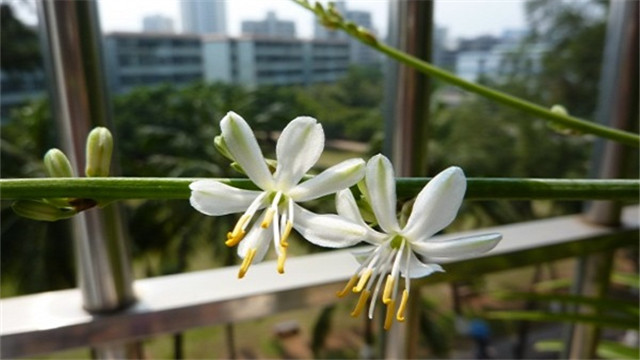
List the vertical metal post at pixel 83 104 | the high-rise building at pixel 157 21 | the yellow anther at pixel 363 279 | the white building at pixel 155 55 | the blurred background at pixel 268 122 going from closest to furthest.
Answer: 1. the yellow anther at pixel 363 279
2. the vertical metal post at pixel 83 104
3. the high-rise building at pixel 157 21
4. the white building at pixel 155 55
5. the blurred background at pixel 268 122

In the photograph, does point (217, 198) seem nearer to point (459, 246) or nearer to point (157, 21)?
point (459, 246)

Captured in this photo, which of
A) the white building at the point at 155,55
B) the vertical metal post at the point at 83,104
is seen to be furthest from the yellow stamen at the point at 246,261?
the white building at the point at 155,55

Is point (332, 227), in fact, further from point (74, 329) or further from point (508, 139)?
point (508, 139)

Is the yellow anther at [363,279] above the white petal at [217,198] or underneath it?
underneath

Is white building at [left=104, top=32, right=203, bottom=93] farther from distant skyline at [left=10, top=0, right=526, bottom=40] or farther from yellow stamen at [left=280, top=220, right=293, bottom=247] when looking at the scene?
yellow stamen at [left=280, top=220, right=293, bottom=247]

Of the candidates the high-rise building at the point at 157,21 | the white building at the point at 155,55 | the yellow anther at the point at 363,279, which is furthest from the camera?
the white building at the point at 155,55

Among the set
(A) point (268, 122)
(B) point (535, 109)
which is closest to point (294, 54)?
(B) point (535, 109)

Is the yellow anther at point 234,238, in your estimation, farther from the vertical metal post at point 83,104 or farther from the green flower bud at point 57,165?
the vertical metal post at point 83,104
